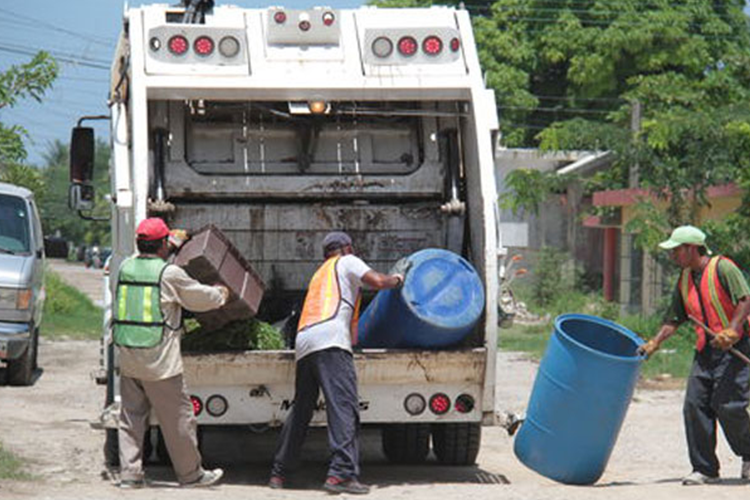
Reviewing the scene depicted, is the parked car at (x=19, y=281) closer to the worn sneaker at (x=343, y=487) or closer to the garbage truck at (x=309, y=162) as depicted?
the garbage truck at (x=309, y=162)

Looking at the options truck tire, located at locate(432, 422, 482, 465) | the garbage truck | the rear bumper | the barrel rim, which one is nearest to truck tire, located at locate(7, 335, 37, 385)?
the rear bumper

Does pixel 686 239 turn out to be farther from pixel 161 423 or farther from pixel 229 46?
pixel 161 423

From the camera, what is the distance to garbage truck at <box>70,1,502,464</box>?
797 cm

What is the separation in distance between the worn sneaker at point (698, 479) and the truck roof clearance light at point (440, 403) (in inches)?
57.2

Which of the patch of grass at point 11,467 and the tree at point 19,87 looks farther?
the tree at point 19,87

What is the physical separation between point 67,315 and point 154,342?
18.6 m

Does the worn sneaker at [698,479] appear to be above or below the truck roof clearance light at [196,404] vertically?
below

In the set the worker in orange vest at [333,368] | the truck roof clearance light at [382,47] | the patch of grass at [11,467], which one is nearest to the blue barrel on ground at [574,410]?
the worker in orange vest at [333,368]

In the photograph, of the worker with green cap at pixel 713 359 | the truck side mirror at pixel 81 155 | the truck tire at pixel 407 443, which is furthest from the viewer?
the truck side mirror at pixel 81 155

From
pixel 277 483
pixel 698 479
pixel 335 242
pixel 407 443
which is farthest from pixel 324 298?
pixel 698 479

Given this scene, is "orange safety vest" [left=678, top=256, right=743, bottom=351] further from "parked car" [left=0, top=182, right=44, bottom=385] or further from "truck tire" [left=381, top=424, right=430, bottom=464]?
"parked car" [left=0, top=182, right=44, bottom=385]

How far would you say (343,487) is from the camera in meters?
7.70

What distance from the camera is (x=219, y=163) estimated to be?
28.3 ft

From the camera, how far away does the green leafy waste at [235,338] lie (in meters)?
7.93
